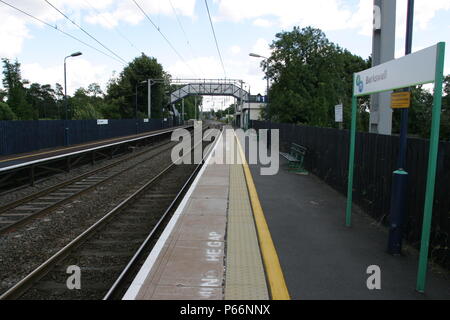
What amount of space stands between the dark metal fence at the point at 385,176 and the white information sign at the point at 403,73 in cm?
104

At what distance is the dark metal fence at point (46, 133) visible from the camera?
64.4 ft

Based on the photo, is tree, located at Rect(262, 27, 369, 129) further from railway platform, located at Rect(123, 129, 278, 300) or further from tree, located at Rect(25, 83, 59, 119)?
tree, located at Rect(25, 83, 59, 119)

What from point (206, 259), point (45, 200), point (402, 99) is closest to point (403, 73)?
point (402, 99)

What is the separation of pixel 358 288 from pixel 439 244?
4.84 feet

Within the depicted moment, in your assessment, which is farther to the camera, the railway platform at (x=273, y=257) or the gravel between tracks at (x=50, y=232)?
the gravel between tracks at (x=50, y=232)

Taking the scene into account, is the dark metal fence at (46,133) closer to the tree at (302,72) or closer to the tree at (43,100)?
the tree at (302,72)

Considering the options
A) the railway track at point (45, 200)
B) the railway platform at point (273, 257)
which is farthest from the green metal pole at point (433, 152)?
the railway track at point (45, 200)

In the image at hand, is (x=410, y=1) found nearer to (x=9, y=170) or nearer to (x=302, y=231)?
(x=302, y=231)

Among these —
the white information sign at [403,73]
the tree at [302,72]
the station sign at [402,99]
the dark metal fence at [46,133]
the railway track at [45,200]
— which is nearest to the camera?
the white information sign at [403,73]

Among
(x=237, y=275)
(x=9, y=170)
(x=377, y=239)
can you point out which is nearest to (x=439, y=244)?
(x=377, y=239)

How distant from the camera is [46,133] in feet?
77.8

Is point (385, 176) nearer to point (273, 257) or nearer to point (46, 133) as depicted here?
point (273, 257)

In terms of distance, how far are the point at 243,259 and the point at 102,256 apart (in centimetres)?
249

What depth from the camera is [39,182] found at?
13.0 m
